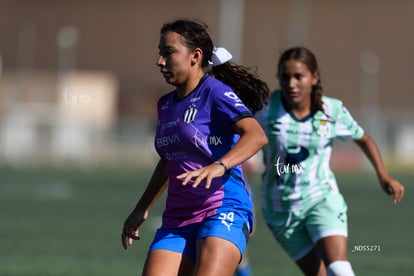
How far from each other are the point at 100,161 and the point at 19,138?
Answer: 12.2ft

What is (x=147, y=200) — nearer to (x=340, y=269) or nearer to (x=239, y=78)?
(x=239, y=78)

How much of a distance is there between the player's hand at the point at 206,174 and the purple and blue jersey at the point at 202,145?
444mm

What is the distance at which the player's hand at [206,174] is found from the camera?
5668mm

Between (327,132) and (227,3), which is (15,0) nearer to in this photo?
(227,3)

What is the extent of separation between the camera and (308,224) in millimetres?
8367

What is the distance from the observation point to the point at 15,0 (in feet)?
218

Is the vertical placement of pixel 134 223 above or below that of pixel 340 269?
above

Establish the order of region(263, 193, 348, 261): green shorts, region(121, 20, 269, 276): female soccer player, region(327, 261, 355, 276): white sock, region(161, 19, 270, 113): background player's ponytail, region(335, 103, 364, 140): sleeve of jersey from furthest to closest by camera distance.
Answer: region(335, 103, 364, 140): sleeve of jersey, region(263, 193, 348, 261): green shorts, region(327, 261, 355, 276): white sock, region(161, 19, 270, 113): background player's ponytail, region(121, 20, 269, 276): female soccer player

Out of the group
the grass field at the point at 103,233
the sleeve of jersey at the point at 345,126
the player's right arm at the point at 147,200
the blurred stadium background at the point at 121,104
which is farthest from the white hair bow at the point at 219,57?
the blurred stadium background at the point at 121,104

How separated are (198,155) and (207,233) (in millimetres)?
457

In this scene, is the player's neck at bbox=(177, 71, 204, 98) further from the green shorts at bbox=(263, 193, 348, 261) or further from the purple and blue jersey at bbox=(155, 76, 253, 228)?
the green shorts at bbox=(263, 193, 348, 261)

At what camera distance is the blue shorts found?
6160 millimetres

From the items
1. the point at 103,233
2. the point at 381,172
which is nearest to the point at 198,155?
the point at 381,172

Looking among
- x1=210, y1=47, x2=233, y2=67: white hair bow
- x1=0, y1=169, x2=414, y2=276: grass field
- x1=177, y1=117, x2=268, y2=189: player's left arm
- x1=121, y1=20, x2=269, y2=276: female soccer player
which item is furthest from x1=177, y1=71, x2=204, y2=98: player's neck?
x1=0, y1=169, x2=414, y2=276: grass field
